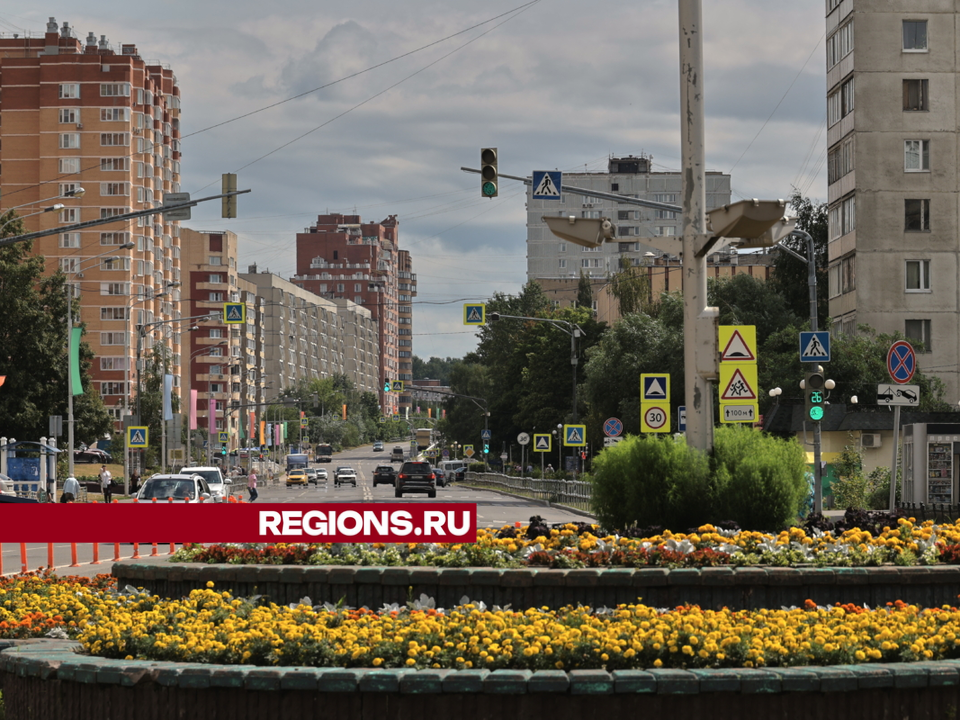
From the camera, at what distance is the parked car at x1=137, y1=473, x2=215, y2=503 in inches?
1350

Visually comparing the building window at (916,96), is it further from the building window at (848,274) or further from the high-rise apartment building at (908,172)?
the building window at (848,274)

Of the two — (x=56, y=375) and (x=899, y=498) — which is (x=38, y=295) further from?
(x=899, y=498)

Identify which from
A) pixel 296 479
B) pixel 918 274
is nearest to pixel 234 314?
pixel 918 274

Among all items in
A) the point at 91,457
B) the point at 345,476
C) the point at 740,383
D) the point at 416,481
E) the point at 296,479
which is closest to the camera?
the point at 740,383

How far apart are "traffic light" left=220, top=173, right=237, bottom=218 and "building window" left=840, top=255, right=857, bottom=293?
38.5m

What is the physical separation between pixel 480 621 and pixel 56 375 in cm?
7035

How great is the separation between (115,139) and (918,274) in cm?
8341

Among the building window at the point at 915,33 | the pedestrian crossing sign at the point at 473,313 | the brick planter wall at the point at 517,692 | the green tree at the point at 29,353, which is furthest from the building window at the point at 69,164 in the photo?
the brick planter wall at the point at 517,692

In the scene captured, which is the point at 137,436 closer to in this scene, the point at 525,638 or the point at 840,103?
the point at 840,103

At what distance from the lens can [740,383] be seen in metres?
23.3

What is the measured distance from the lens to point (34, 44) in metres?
125

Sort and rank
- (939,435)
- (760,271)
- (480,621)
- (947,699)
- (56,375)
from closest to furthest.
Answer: (947,699)
(480,621)
(939,435)
(56,375)
(760,271)

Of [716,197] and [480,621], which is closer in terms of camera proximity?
[480,621]

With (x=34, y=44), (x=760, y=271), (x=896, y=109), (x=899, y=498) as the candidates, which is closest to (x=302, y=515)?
(x=899, y=498)
